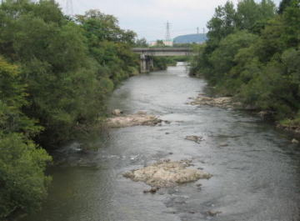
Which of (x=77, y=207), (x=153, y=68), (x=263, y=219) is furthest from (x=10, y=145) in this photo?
(x=153, y=68)

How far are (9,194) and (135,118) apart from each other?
25091mm

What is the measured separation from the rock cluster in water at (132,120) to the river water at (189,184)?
1.89 metres

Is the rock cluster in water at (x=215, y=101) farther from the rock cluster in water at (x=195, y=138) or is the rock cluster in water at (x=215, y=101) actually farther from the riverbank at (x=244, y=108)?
the rock cluster in water at (x=195, y=138)

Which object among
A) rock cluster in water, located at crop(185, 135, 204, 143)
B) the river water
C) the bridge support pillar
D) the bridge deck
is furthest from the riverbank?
the bridge support pillar

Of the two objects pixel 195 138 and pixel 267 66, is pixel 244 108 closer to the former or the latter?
pixel 267 66

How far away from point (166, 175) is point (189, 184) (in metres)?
1.64

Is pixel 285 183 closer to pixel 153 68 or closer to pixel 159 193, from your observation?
pixel 159 193

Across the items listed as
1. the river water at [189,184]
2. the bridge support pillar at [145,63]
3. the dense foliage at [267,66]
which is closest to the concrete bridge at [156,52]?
the bridge support pillar at [145,63]

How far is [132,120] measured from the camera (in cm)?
4022

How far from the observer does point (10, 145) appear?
53.3ft

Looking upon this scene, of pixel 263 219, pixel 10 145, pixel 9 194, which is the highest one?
pixel 10 145

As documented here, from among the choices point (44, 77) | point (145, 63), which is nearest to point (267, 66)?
point (44, 77)

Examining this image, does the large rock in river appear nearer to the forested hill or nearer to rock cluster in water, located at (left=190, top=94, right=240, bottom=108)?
the forested hill

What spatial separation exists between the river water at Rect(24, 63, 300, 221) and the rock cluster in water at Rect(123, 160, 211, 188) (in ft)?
1.98
